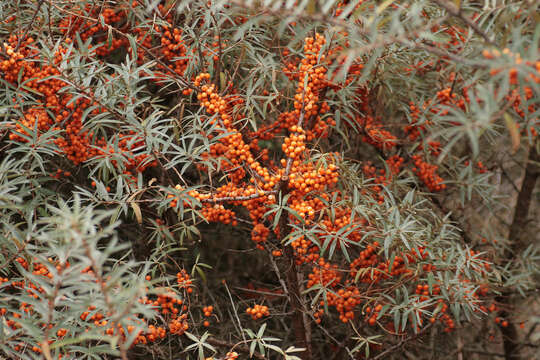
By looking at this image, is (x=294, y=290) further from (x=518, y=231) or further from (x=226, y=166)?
(x=518, y=231)

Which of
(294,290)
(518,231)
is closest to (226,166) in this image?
(294,290)

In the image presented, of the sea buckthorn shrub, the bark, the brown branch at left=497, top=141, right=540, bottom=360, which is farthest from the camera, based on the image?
the brown branch at left=497, top=141, right=540, bottom=360

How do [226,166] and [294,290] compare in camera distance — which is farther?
[294,290]

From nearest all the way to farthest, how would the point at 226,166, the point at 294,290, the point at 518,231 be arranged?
the point at 226,166 → the point at 294,290 → the point at 518,231

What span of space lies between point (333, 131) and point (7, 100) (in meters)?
1.52

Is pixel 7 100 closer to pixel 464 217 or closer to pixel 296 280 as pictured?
pixel 296 280

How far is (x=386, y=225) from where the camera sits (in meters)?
1.96

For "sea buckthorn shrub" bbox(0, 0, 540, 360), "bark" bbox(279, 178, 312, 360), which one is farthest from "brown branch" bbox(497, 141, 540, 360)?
"bark" bbox(279, 178, 312, 360)

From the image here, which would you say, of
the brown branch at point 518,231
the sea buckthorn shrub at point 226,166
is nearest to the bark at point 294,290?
the sea buckthorn shrub at point 226,166

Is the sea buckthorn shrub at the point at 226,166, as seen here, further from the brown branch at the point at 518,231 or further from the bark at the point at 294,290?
the brown branch at the point at 518,231

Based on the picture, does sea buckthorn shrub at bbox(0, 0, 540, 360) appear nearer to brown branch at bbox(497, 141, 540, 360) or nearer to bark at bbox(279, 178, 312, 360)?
bark at bbox(279, 178, 312, 360)

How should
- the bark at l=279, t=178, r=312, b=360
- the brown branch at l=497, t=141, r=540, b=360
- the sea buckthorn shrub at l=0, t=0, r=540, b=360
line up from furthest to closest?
the brown branch at l=497, t=141, r=540, b=360
the bark at l=279, t=178, r=312, b=360
the sea buckthorn shrub at l=0, t=0, r=540, b=360

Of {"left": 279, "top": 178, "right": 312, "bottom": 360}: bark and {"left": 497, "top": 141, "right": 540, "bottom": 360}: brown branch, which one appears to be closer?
{"left": 279, "top": 178, "right": 312, "bottom": 360}: bark

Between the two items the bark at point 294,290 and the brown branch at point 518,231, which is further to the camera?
the brown branch at point 518,231
